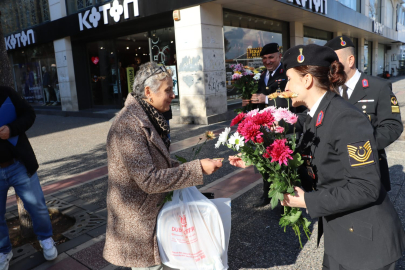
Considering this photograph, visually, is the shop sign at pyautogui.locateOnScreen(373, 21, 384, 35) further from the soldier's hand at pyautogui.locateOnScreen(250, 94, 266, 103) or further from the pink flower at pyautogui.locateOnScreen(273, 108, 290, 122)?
the pink flower at pyautogui.locateOnScreen(273, 108, 290, 122)

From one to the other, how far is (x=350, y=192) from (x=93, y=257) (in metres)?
2.62

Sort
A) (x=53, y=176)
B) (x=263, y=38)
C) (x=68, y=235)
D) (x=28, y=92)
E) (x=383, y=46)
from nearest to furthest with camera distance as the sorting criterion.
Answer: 1. (x=68, y=235)
2. (x=53, y=176)
3. (x=263, y=38)
4. (x=28, y=92)
5. (x=383, y=46)

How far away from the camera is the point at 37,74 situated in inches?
707

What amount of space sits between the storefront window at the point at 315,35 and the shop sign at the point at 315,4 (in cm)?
299

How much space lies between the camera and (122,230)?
1.97m

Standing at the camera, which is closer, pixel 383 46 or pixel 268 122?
pixel 268 122

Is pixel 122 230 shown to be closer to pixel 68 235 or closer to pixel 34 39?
pixel 68 235

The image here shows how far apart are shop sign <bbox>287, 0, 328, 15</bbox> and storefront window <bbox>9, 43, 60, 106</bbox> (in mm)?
12359

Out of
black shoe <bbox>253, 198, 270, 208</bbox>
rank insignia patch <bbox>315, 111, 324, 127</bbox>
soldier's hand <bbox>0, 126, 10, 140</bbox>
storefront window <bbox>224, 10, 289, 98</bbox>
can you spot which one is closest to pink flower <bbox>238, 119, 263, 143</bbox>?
rank insignia patch <bbox>315, 111, 324, 127</bbox>

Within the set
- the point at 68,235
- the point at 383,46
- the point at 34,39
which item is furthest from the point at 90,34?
the point at 383,46

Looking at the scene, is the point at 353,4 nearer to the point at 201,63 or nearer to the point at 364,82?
the point at 201,63

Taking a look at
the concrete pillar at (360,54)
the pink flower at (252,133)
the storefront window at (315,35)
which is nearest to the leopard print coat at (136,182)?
the pink flower at (252,133)

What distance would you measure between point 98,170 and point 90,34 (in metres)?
10.3

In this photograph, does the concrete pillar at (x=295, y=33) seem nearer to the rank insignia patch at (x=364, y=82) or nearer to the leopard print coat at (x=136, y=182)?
the rank insignia patch at (x=364, y=82)
